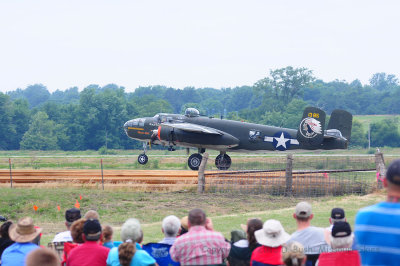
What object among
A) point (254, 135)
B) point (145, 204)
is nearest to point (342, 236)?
point (145, 204)

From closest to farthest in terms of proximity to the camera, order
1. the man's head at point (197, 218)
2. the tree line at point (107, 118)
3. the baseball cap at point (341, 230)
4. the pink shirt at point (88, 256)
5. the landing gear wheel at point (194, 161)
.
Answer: the baseball cap at point (341, 230) → the man's head at point (197, 218) → the pink shirt at point (88, 256) → the landing gear wheel at point (194, 161) → the tree line at point (107, 118)

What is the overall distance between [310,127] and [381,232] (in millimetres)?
24203

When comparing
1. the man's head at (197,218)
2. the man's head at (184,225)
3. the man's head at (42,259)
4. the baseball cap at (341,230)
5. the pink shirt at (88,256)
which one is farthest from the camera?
the man's head at (184,225)

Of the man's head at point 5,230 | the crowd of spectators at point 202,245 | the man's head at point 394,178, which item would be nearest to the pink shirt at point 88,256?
the crowd of spectators at point 202,245

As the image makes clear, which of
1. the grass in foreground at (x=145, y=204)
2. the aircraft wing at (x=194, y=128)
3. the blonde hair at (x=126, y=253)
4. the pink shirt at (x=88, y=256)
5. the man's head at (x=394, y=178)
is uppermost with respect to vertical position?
the man's head at (x=394, y=178)

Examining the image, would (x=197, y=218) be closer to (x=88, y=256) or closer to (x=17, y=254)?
(x=88, y=256)

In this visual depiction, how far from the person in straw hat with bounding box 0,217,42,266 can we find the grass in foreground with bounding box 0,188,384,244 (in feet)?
29.6

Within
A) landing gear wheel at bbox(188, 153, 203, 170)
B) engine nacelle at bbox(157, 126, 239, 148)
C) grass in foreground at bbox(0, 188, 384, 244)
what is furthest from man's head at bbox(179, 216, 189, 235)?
landing gear wheel at bbox(188, 153, 203, 170)

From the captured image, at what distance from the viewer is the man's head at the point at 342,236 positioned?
7.42 meters

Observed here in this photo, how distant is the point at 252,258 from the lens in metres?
7.77

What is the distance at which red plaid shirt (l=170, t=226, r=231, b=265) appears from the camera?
743cm

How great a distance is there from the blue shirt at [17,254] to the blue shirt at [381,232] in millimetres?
4890

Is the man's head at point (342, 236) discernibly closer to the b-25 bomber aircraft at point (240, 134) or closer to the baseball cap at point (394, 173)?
the baseball cap at point (394, 173)

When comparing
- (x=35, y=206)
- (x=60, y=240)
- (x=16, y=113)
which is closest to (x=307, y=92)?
(x=16, y=113)
